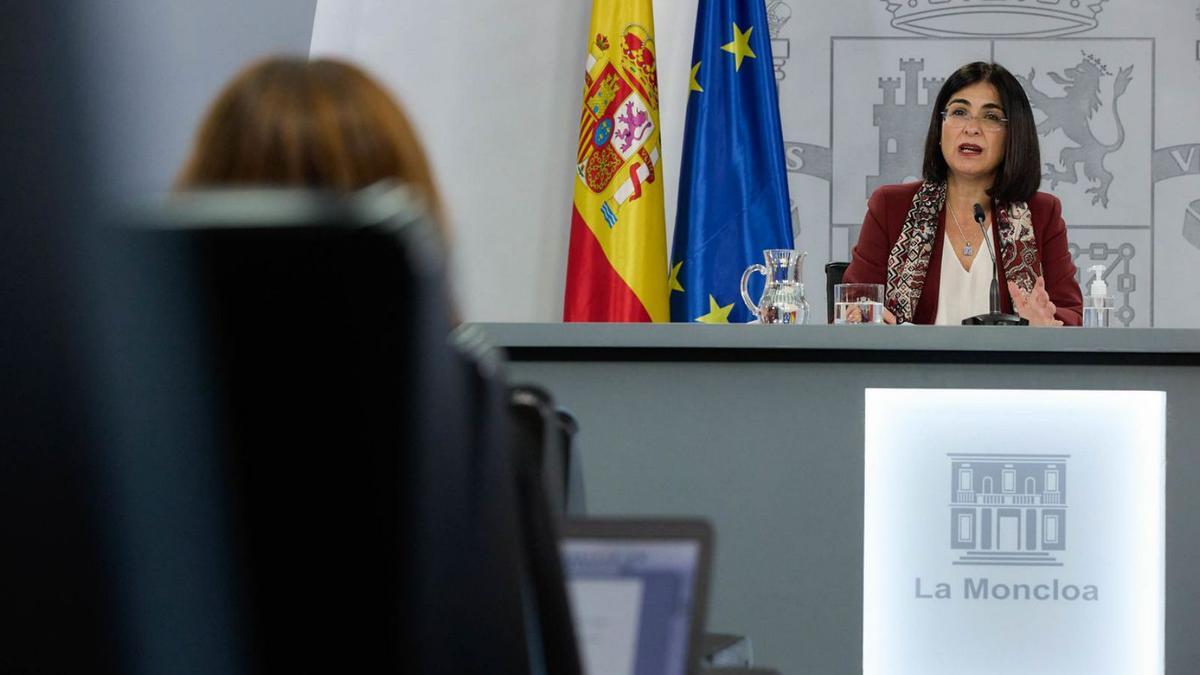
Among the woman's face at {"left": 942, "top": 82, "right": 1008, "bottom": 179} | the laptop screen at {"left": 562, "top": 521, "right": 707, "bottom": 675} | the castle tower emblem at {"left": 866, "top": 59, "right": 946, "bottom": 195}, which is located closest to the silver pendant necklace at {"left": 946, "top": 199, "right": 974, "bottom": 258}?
the woman's face at {"left": 942, "top": 82, "right": 1008, "bottom": 179}

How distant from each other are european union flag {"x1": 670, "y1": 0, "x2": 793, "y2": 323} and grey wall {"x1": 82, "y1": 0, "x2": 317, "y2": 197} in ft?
4.80

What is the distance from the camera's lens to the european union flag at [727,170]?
3949 millimetres

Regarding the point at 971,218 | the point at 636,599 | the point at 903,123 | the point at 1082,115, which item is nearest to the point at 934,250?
the point at 971,218

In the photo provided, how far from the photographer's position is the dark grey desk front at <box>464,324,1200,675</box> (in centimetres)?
234

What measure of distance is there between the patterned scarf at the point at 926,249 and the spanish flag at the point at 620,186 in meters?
0.99

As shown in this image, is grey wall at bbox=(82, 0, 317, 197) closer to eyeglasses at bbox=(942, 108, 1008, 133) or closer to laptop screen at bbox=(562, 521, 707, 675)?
laptop screen at bbox=(562, 521, 707, 675)

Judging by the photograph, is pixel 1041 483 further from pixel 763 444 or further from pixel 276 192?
pixel 276 192

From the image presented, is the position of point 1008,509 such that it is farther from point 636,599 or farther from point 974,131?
point 636,599

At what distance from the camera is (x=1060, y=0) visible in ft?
14.9

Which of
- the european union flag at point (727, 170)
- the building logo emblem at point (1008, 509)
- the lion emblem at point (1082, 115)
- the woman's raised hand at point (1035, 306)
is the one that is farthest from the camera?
the lion emblem at point (1082, 115)

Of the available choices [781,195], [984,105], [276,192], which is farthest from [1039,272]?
[276,192]

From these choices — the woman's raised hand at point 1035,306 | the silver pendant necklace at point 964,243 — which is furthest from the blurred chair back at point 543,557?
the silver pendant necklace at point 964,243

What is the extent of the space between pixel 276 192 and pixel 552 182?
4.43 m

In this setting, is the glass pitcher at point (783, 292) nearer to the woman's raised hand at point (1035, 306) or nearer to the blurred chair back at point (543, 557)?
the woman's raised hand at point (1035, 306)
